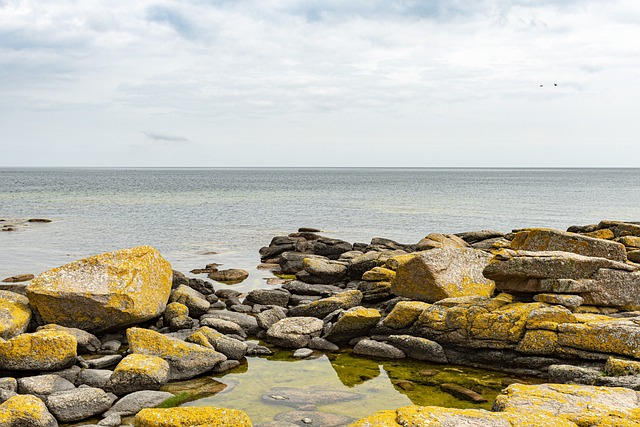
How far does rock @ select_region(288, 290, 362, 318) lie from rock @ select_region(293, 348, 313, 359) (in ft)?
8.37

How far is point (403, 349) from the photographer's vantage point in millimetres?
14617

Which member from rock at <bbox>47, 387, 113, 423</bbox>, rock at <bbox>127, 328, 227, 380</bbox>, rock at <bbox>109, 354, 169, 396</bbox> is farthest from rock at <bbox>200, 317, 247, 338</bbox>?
rock at <bbox>47, 387, 113, 423</bbox>

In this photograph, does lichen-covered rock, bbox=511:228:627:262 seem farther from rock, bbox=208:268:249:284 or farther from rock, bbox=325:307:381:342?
rock, bbox=208:268:249:284

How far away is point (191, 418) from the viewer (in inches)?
357

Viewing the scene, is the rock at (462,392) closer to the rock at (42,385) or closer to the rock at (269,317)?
the rock at (269,317)

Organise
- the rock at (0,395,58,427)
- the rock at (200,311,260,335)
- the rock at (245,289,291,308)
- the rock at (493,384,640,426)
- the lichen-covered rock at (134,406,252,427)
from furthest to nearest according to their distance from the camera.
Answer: the rock at (245,289,291,308) < the rock at (200,311,260,335) < the rock at (0,395,58,427) < the lichen-covered rock at (134,406,252,427) < the rock at (493,384,640,426)

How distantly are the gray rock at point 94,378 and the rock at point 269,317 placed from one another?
197 inches

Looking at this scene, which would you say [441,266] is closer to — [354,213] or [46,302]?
[46,302]

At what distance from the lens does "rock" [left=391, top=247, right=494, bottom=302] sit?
16.8 metres

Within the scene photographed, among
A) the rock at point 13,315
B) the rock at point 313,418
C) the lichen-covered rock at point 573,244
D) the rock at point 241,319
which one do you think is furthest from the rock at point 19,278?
the lichen-covered rock at point 573,244

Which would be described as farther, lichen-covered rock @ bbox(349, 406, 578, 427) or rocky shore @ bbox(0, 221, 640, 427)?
rocky shore @ bbox(0, 221, 640, 427)

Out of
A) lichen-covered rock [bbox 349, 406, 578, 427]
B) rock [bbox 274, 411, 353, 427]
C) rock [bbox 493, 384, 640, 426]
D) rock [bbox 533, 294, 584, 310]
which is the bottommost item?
rock [bbox 274, 411, 353, 427]

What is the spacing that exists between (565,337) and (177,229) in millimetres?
38420

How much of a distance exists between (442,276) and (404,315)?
2.19 meters
